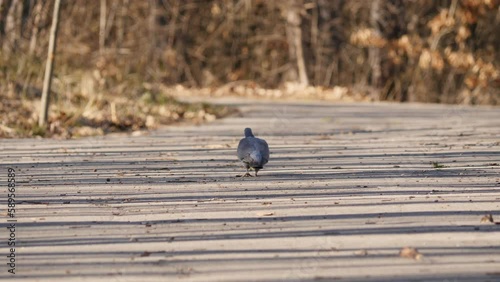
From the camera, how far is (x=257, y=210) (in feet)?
23.5

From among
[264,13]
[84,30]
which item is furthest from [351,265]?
[264,13]

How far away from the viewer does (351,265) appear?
5480mm

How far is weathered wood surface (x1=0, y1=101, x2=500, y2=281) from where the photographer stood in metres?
5.53

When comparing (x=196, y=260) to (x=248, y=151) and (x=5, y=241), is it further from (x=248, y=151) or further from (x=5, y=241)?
(x=248, y=151)

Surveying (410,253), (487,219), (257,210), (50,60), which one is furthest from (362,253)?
(50,60)

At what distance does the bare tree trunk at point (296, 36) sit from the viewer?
2822 cm

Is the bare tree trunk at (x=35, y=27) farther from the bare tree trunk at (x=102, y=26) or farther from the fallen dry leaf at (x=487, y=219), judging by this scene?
the fallen dry leaf at (x=487, y=219)

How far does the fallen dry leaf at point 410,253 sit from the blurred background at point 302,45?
1758cm

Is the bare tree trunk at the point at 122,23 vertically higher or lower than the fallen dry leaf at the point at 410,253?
higher

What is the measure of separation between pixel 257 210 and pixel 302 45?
21.9 m

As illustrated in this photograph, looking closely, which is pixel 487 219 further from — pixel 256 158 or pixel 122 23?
pixel 122 23

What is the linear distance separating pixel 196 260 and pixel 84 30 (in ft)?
72.8

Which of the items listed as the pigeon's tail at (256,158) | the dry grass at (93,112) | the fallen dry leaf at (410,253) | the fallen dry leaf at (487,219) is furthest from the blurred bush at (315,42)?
the fallen dry leaf at (410,253)

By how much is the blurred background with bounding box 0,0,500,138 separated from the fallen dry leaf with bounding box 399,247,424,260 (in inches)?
692
